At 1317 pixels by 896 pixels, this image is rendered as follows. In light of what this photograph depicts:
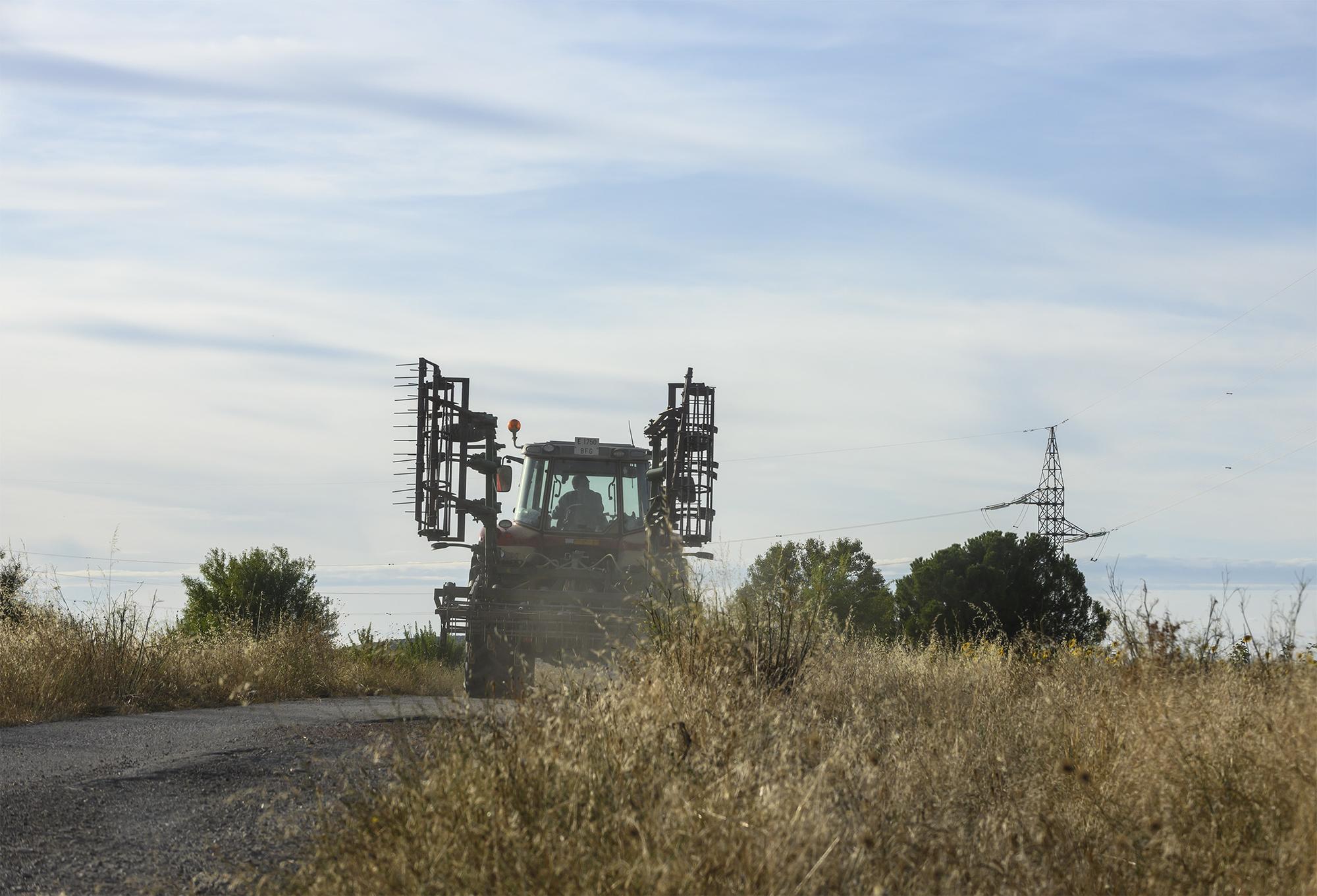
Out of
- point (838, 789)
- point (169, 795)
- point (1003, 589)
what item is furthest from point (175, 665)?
point (1003, 589)

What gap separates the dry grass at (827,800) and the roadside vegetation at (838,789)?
0.04 feet

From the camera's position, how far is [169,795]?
21.8ft

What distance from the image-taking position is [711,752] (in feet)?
15.5

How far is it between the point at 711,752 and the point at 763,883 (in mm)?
1255

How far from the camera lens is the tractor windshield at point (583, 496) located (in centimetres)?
1529

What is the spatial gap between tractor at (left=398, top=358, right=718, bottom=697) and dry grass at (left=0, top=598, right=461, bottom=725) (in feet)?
5.16

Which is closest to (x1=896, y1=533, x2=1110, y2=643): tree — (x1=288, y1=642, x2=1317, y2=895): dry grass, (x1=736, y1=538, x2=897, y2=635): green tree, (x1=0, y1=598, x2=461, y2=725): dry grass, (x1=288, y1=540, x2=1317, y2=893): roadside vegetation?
(x1=736, y1=538, x2=897, y2=635): green tree

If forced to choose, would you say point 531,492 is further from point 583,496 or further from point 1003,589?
point 1003,589

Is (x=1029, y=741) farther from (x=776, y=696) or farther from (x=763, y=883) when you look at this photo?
(x=763, y=883)

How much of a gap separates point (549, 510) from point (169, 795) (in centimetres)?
889

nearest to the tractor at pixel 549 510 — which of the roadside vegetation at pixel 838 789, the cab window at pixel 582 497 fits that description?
the cab window at pixel 582 497

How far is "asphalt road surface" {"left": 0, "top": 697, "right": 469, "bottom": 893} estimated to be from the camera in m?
4.99

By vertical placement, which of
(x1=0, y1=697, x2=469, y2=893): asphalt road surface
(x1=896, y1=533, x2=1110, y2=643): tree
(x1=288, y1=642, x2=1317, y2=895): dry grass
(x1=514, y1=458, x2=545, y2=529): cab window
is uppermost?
(x1=514, y1=458, x2=545, y2=529): cab window

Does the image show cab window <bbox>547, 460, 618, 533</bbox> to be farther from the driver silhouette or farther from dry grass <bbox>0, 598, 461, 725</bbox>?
dry grass <bbox>0, 598, 461, 725</bbox>
